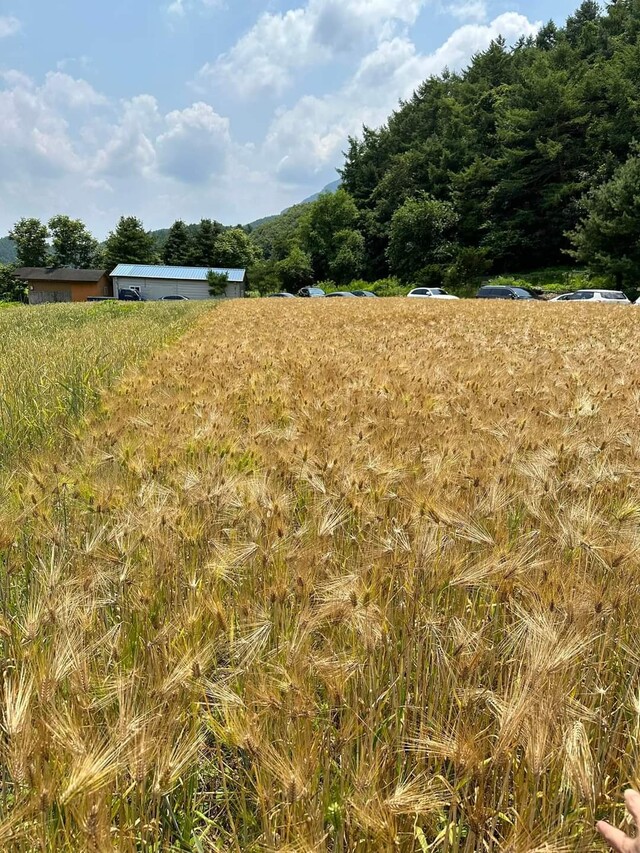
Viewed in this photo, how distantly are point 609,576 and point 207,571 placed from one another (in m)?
1.19

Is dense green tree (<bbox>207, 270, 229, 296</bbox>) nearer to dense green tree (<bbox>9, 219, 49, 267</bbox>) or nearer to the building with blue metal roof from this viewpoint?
the building with blue metal roof

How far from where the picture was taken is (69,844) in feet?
2.97

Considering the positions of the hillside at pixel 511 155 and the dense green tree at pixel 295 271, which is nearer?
the hillside at pixel 511 155

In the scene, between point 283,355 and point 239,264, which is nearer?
point 283,355

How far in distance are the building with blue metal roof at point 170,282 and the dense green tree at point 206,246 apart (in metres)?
17.1

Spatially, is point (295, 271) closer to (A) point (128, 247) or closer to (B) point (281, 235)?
(B) point (281, 235)

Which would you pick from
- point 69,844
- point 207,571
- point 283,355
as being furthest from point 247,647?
point 283,355

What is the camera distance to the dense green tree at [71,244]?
9575cm

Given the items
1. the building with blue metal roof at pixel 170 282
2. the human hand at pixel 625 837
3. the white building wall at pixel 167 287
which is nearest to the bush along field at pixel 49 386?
the human hand at pixel 625 837

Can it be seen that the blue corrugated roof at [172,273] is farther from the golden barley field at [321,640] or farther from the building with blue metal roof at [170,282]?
the golden barley field at [321,640]

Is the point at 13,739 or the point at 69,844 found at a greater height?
the point at 13,739

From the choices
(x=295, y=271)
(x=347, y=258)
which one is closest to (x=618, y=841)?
(x=347, y=258)

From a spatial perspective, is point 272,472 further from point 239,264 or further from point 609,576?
point 239,264

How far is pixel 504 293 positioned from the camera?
35.7 metres
